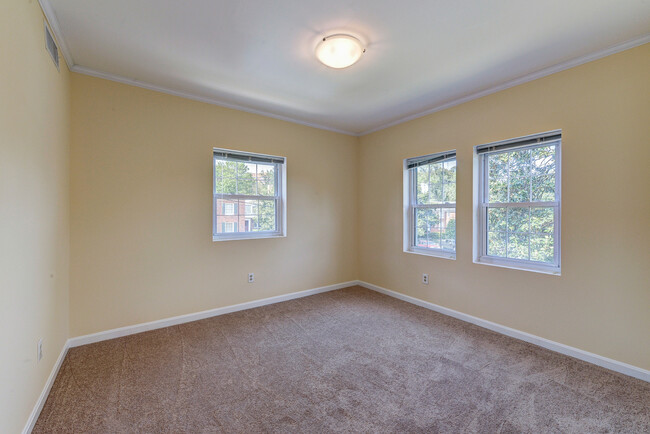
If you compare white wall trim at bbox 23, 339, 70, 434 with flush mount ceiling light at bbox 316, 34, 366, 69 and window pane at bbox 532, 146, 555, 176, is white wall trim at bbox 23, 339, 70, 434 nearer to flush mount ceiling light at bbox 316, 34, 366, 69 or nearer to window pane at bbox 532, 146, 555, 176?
flush mount ceiling light at bbox 316, 34, 366, 69

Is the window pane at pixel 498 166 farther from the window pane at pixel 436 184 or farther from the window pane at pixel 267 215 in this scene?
the window pane at pixel 267 215

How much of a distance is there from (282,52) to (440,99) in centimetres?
196

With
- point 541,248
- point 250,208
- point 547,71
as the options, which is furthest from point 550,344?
point 250,208

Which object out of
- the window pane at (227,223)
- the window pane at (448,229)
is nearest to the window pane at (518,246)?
the window pane at (448,229)

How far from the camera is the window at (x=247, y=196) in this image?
352 cm

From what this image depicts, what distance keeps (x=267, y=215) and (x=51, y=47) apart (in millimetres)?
2529

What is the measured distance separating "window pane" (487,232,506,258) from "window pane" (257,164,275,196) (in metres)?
2.77

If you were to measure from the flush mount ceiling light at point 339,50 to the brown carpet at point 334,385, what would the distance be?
249 centimetres

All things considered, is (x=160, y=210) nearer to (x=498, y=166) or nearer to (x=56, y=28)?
(x=56, y=28)

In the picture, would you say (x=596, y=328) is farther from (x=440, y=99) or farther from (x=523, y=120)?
(x=440, y=99)

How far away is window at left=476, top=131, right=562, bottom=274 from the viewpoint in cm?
269

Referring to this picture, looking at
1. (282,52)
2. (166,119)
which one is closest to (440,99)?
(282,52)

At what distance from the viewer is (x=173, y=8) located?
6.11 ft

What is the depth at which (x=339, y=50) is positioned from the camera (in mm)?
2176
